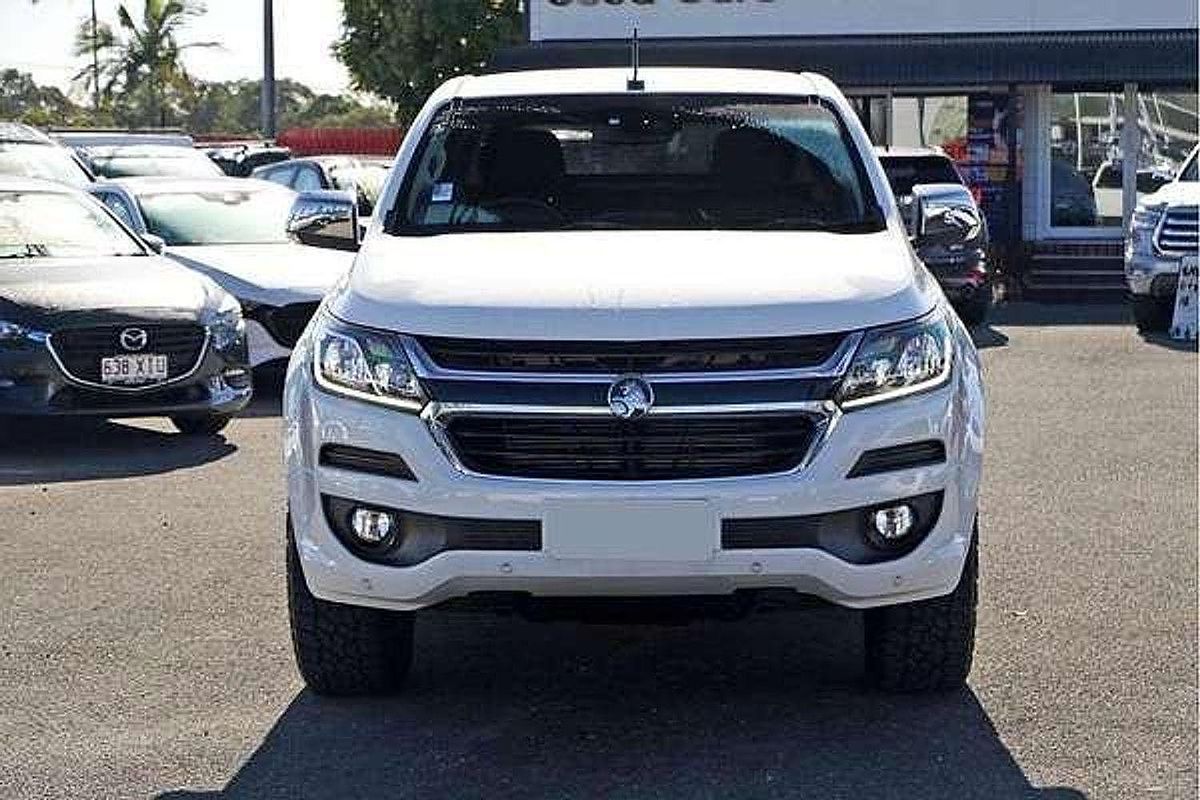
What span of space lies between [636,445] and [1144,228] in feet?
42.5

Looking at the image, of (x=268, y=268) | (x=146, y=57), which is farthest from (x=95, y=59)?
(x=268, y=268)

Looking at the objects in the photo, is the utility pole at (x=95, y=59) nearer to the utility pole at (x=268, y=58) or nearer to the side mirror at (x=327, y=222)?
the utility pole at (x=268, y=58)

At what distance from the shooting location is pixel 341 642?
5562 millimetres

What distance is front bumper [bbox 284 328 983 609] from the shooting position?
497cm

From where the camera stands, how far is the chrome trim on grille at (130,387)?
10172 mm

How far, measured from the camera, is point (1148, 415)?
12.0m

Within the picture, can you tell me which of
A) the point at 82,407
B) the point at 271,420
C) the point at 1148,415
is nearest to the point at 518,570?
the point at 82,407

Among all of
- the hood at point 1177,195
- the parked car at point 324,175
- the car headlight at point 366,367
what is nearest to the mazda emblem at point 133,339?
the car headlight at point 366,367

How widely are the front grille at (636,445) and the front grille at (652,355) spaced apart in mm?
131

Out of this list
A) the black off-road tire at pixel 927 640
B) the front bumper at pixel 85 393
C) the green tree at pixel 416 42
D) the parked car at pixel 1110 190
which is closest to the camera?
the black off-road tire at pixel 927 640

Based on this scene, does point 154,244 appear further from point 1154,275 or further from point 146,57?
point 146,57

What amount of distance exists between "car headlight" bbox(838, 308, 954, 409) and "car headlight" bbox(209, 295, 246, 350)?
6.12m

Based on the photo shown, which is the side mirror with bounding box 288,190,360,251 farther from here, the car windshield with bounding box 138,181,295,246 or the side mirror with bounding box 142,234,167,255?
the car windshield with bounding box 138,181,295,246

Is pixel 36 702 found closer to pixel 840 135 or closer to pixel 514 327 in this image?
pixel 514 327
